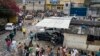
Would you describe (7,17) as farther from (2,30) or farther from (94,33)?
(94,33)

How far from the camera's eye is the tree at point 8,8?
39956mm

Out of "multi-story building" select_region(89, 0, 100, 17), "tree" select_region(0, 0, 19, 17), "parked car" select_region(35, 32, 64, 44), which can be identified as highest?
"tree" select_region(0, 0, 19, 17)

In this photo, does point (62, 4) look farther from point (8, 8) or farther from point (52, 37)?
point (52, 37)

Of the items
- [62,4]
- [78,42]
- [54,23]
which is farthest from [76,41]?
[62,4]

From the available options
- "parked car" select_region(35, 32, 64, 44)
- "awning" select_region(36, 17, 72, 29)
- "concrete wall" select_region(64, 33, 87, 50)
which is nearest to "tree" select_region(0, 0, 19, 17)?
"parked car" select_region(35, 32, 64, 44)

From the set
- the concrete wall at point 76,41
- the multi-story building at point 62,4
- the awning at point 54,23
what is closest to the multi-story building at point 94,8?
the multi-story building at point 62,4

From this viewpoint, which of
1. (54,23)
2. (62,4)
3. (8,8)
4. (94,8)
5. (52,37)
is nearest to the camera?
(54,23)

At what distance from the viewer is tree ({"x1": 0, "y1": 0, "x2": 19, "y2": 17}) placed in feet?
131

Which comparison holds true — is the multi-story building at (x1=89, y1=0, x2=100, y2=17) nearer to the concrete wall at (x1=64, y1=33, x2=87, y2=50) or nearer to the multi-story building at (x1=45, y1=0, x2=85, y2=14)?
the multi-story building at (x1=45, y1=0, x2=85, y2=14)

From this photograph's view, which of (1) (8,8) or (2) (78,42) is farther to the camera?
(1) (8,8)

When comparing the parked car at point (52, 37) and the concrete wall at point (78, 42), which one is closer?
the concrete wall at point (78, 42)

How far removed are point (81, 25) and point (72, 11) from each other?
3050 centimetres

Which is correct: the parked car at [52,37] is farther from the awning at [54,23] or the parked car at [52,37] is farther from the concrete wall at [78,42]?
the concrete wall at [78,42]

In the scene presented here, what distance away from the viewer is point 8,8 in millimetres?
41188
